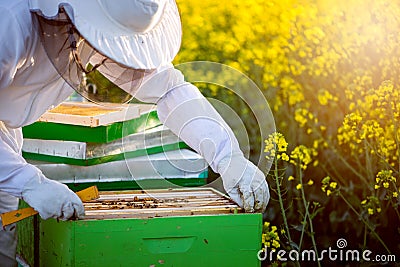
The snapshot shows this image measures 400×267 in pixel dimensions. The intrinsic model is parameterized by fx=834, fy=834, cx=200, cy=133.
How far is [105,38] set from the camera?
2.35 m

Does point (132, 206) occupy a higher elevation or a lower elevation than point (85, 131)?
lower

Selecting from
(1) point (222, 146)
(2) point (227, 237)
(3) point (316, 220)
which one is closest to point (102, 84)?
(1) point (222, 146)

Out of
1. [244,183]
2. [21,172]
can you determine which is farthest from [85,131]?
[244,183]

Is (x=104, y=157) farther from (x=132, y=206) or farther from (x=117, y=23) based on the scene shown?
(x=117, y=23)

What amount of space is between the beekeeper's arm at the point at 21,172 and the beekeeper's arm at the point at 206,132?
48 centimetres

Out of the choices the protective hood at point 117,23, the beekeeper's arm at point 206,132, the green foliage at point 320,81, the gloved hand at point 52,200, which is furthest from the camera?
the green foliage at point 320,81

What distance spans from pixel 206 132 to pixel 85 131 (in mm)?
529

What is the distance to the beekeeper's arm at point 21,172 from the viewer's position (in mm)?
2408

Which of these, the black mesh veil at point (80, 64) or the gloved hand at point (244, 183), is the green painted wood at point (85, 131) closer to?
the black mesh veil at point (80, 64)

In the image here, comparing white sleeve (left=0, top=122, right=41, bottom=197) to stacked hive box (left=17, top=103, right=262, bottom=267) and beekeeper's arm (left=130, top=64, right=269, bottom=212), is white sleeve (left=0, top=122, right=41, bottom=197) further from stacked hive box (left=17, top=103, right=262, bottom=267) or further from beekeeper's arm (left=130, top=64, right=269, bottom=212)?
beekeeper's arm (left=130, top=64, right=269, bottom=212)

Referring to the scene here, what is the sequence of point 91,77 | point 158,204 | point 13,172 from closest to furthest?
point 13,172 → point 91,77 → point 158,204

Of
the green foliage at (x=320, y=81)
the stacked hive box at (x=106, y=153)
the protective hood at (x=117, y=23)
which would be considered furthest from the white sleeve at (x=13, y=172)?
the green foliage at (x=320, y=81)

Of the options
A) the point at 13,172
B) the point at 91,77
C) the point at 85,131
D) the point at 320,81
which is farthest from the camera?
the point at 320,81

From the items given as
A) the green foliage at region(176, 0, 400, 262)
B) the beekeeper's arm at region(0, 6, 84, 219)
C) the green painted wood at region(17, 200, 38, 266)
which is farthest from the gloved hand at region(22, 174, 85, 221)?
the green foliage at region(176, 0, 400, 262)
